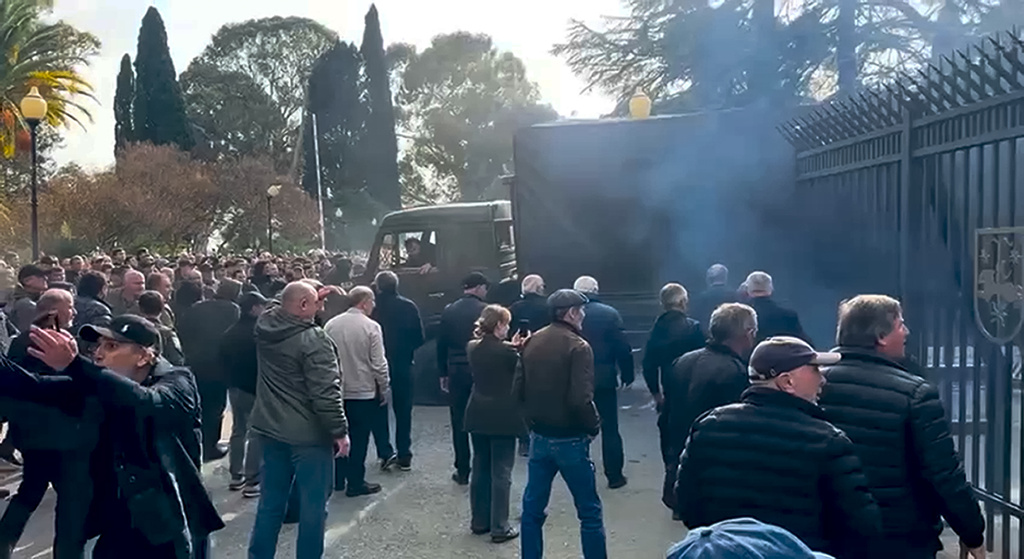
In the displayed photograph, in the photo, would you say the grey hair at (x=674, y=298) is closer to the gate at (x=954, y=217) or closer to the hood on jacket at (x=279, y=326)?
the gate at (x=954, y=217)

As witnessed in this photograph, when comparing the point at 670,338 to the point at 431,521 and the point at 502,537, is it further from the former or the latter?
the point at 431,521

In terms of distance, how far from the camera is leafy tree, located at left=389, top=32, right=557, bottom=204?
49750mm

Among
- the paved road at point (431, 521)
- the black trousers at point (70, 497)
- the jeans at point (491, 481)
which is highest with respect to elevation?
the black trousers at point (70, 497)

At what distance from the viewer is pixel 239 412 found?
771cm

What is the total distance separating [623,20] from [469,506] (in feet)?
51.5

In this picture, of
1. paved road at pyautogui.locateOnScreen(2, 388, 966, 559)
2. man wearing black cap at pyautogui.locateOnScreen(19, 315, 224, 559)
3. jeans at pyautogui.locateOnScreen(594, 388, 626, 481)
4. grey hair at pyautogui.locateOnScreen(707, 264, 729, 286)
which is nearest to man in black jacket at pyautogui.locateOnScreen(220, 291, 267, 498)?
paved road at pyautogui.locateOnScreen(2, 388, 966, 559)

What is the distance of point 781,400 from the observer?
306 centimetres

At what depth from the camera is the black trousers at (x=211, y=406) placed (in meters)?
8.18

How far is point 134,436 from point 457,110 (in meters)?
49.2

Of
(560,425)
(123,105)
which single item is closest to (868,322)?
(560,425)

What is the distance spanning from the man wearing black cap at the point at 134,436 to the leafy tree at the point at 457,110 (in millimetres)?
45049

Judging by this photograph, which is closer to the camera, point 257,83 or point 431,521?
point 431,521

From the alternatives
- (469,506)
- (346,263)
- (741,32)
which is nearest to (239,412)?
(469,506)

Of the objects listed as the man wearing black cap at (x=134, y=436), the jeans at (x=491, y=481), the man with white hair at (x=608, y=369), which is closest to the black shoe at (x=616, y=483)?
the man with white hair at (x=608, y=369)
